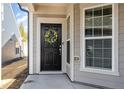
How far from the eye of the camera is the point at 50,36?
1020cm

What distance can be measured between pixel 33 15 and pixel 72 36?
2.68 m

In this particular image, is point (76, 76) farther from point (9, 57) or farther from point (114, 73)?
point (9, 57)

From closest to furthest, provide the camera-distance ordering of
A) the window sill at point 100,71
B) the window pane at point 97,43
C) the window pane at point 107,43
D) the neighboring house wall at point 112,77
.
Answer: the neighboring house wall at point 112,77 → the window sill at point 100,71 → the window pane at point 107,43 → the window pane at point 97,43

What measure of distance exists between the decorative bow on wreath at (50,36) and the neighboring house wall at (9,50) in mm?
4601

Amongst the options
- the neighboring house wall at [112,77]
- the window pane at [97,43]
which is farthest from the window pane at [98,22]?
the neighboring house wall at [112,77]

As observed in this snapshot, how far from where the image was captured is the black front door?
33.1 feet

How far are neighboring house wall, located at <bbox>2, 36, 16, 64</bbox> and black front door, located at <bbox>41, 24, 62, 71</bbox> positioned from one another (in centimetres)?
457

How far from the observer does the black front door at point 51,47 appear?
1009 cm

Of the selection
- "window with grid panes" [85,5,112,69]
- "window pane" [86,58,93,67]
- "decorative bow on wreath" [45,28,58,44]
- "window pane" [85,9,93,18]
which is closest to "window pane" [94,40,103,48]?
"window with grid panes" [85,5,112,69]

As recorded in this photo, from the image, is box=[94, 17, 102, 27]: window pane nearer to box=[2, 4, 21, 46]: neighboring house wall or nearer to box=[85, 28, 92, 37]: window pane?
box=[85, 28, 92, 37]: window pane

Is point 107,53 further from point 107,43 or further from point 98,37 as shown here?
point 98,37

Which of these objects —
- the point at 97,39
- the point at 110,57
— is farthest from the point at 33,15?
the point at 110,57

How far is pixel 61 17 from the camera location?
10.1 m

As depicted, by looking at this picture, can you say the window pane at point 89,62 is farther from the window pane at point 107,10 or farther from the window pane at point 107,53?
the window pane at point 107,10
